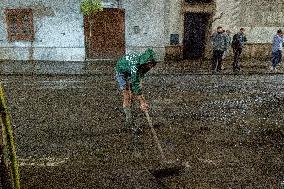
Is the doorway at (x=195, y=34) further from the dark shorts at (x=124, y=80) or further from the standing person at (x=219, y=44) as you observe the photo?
the dark shorts at (x=124, y=80)

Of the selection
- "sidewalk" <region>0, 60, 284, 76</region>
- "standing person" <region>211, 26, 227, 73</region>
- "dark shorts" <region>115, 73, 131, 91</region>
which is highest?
"standing person" <region>211, 26, 227, 73</region>

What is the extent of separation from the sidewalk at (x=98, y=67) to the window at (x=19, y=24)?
142 cm

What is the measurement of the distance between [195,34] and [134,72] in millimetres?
13178

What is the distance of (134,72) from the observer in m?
7.10

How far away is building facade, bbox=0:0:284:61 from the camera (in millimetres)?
18219

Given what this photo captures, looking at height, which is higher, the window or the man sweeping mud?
the window

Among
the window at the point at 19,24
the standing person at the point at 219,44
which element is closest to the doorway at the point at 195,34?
the standing person at the point at 219,44

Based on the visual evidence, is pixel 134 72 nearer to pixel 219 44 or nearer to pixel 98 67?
pixel 219 44

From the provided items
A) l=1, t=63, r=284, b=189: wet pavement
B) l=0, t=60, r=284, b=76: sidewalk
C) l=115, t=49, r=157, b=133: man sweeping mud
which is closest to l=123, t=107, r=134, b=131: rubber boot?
l=115, t=49, r=157, b=133: man sweeping mud

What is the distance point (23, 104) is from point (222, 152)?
592 centimetres

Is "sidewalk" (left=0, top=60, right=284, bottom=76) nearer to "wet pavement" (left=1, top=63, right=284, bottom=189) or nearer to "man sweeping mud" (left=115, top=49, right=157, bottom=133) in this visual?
"wet pavement" (left=1, top=63, right=284, bottom=189)

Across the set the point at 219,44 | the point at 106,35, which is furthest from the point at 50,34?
the point at 219,44

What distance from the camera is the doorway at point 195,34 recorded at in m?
19.3

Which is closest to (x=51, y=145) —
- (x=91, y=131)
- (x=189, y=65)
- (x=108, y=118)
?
(x=91, y=131)
